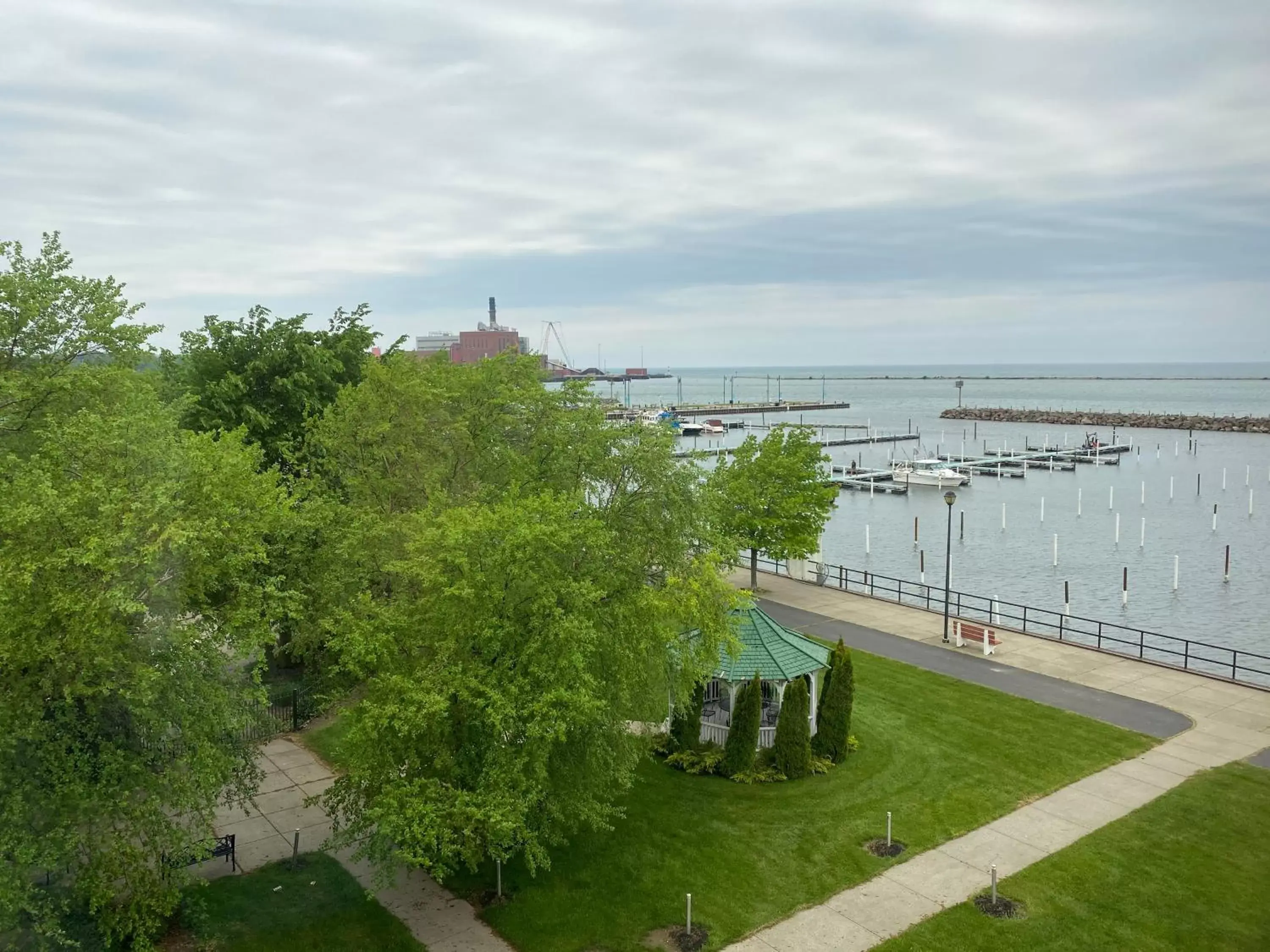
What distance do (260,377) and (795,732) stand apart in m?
23.2

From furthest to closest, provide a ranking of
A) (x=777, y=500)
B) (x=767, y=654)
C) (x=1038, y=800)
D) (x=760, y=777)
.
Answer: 1. (x=777, y=500)
2. (x=767, y=654)
3. (x=760, y=777)
4. (x=1038, y=800)

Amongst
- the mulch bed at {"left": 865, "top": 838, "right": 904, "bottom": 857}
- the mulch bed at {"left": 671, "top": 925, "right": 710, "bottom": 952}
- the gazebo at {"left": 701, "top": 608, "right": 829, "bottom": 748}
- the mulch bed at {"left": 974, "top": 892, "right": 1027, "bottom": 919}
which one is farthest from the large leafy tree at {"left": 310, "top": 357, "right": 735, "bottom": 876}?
the mulch bed at {"left": 974, "top": 892, "right": 1027, "bottom": 919}

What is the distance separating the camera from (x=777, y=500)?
3716cm

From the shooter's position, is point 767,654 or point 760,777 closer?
point 760,777

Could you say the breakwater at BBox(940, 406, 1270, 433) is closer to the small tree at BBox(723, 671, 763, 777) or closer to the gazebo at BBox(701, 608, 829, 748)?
the gazebo at BBox(701, 608, 829, 748)

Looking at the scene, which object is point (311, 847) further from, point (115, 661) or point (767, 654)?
point (767, 654)

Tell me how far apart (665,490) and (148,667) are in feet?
32.2

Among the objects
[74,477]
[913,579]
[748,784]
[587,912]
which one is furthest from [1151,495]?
[74,477]

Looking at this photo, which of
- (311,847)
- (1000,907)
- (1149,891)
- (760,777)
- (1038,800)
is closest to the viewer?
(1000,907)

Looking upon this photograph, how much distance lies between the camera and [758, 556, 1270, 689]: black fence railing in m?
35.7

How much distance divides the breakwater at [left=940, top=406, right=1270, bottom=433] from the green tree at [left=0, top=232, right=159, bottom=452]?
15579cm

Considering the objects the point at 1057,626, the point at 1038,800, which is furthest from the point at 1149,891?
the point at 1057,626

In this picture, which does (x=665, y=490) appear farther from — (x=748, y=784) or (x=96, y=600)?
(x=96, y=600)

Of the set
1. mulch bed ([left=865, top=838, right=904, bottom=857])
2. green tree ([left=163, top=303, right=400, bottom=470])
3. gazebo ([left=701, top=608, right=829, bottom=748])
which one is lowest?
mulch bed ([left=865, top=838, right=904, bottom=857])
